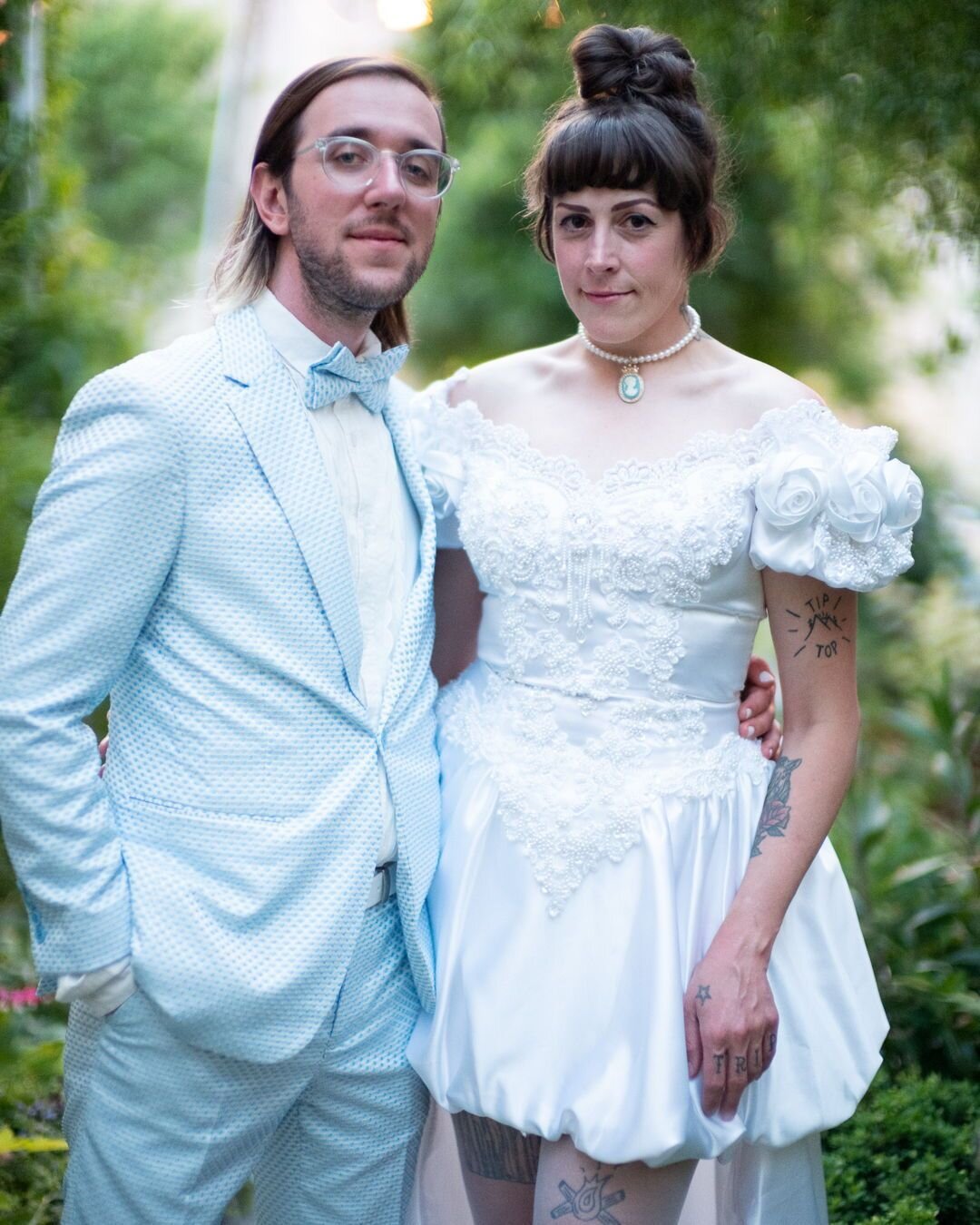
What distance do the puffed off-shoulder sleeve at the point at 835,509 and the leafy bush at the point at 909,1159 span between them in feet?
4.60

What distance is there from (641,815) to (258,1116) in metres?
0.77

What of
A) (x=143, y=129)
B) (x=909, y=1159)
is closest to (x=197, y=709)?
(x=909, y=1159)

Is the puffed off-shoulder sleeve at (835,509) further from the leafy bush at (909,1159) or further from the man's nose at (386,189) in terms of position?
the leafy bush at (909,1159)

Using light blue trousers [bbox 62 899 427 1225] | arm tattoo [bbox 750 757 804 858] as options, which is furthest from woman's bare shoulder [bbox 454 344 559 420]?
light blue trousers [bbox 62 899 427 1225]

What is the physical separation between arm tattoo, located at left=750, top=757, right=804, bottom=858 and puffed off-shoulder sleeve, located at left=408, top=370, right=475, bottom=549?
2.48 ft

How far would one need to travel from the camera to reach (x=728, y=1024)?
2.07 metres

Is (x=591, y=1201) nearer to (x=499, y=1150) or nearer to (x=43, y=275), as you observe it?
(x=499, y=1150)

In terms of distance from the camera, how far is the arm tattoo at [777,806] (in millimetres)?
2182

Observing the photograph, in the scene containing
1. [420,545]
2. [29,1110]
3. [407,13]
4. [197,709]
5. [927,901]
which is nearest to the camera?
[197,709]

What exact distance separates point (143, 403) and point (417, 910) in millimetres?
920

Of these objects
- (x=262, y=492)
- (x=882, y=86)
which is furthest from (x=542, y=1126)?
(x=882, y=86)

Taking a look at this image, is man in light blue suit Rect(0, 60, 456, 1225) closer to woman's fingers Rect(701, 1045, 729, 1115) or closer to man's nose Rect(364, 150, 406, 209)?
man's nose Rect(364, 150, 406, 209)

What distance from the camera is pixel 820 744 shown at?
87.1 inches

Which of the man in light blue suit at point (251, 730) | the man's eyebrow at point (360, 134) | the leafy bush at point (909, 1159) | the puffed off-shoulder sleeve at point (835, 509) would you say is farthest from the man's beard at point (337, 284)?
the leafy bush at point (909, 1159)
